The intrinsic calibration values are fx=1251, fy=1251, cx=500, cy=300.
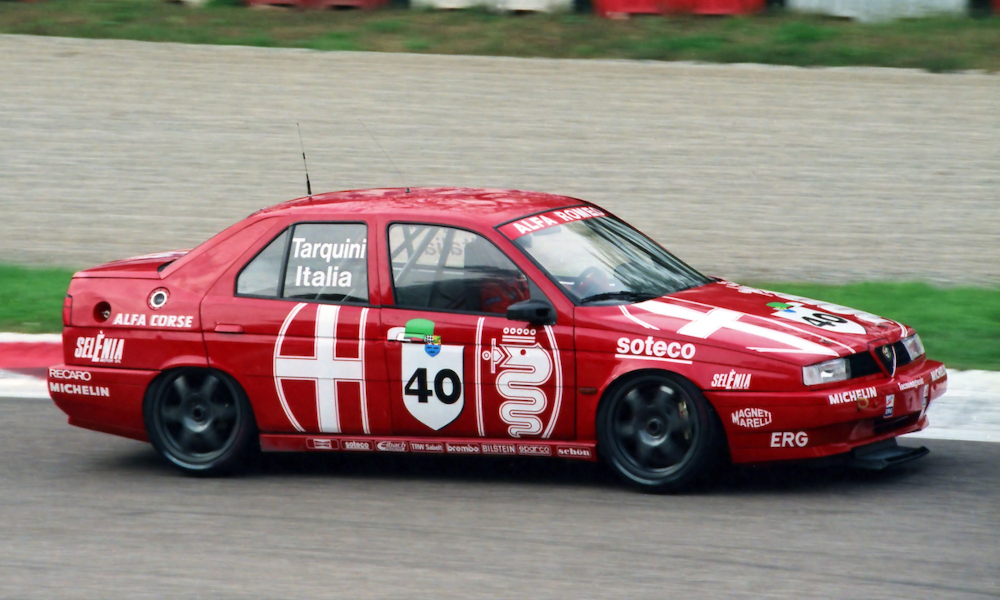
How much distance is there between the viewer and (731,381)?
5637 mm

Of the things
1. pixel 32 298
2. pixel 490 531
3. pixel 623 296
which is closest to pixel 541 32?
pixel 32 298

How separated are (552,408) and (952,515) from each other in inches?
72.8

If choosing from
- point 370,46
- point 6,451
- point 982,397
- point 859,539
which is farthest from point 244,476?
point 370,46

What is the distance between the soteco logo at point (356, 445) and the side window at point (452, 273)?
2.39 ft

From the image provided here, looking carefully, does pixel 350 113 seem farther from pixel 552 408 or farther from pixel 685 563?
pixel 685 563

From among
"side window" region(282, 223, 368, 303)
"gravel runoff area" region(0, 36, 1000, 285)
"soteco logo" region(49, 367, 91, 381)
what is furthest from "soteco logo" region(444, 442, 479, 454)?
"gravel runoff area" region(0, 36, 1000, 285)

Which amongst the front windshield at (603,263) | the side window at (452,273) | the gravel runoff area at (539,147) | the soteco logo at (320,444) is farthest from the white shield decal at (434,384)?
the gravel runoff area at (539,147)

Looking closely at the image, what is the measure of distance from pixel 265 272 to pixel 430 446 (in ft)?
4.17

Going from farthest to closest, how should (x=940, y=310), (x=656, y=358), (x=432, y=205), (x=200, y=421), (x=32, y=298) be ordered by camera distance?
(x=32, y=298), (x=940, y=310), (x=200, y=421), (x=432, y=205), (x=656, y=358)

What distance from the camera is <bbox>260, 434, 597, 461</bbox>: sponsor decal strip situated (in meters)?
5.95

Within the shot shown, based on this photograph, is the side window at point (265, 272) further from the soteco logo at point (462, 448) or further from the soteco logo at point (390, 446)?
the soteco logo at point (462, 448)

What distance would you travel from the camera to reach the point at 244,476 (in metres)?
6.61

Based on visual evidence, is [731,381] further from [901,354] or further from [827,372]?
[901,354]

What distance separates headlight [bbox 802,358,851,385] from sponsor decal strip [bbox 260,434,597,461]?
3.45 feet
